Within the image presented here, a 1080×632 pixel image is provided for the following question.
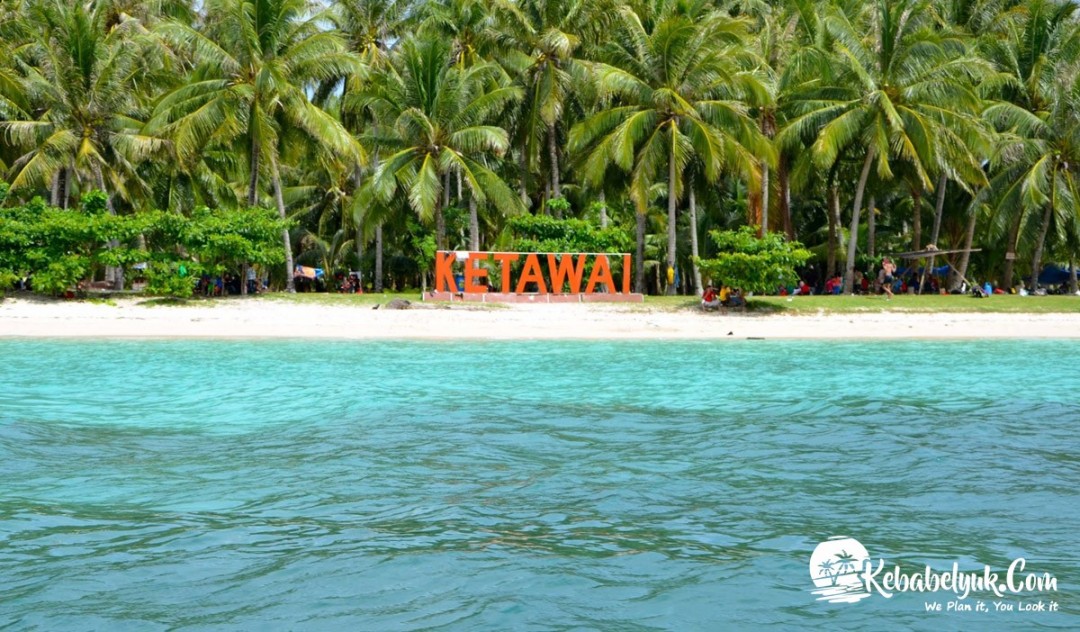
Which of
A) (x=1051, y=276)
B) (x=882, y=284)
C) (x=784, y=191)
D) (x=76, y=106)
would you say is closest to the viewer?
(x=76, y=106)

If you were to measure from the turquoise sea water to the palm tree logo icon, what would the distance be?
4.3 inches

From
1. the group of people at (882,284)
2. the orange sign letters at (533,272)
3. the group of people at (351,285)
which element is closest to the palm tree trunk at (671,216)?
the orange sign letters at (533,272)

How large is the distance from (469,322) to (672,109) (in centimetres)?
1113

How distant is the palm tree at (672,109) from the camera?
34.2 meters

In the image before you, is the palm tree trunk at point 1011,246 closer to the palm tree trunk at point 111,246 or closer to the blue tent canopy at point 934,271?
the blue tent canopy at point 934,271

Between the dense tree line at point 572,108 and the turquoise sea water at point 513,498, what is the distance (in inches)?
724

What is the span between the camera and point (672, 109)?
35.2 metres

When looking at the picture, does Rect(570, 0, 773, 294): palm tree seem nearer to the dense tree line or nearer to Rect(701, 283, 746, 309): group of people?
the dense tree line

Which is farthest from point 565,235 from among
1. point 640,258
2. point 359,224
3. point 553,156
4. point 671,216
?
point 359,224

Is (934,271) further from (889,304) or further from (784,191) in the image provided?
(889,304)

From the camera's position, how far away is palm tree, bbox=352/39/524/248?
35781 millimetres

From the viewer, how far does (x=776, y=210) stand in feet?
137

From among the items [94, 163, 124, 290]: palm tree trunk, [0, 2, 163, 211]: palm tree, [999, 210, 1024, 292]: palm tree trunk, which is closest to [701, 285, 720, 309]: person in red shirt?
[999, 210, 1024, 292]: palm tree trunk
